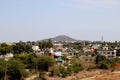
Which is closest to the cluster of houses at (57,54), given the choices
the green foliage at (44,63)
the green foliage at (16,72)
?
the green foliage at (44,63)

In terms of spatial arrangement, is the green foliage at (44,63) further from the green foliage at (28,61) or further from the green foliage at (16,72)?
the green foliage at (16,72)

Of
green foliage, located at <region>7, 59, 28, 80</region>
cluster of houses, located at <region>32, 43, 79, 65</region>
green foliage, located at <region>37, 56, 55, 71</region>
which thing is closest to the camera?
green foliage, located at <region>7, 59, 28, 80</region>

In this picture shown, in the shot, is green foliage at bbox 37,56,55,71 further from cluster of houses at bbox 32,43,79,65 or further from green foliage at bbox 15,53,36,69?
cluster of houses at bbox 32,43,79,65

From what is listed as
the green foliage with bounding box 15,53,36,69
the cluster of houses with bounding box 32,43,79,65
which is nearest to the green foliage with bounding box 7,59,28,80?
the green foliage with bounding box 15,53,36,69

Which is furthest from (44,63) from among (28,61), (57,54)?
(57,54)

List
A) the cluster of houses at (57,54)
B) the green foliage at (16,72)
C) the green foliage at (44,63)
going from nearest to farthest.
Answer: the green foliage at (16,72) → the green foliage at (44,63) → the cluster of houses at (57,54)

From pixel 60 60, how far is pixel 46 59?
25.2 feet

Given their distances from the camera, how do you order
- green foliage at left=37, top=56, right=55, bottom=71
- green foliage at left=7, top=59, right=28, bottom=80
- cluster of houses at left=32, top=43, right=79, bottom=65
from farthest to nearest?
1. cluster of houses at left=32, top=43, right=79, bottom=65
2. green foliage at left=37, top=56, right=55, bottom=71
3. green foliage at left=7, top=59, right=28, bottom=80

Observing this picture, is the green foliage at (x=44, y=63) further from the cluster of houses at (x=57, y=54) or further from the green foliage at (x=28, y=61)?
the cluster of houses at (x=57, y=54)

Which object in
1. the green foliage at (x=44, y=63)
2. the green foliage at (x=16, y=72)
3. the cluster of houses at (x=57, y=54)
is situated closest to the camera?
the green foliage at (x=16, y=72)

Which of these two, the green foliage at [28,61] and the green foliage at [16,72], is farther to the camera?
the green foliage at [28,61]

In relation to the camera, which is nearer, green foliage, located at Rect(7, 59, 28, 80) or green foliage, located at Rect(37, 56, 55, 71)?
green foliage, located at Rect(7, 59, 28, 80)

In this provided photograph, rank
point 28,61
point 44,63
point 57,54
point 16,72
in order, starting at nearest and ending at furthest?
point 16,72 < point 44,63 < point 28,61 < point 57,54

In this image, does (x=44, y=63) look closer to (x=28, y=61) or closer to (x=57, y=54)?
(x=28, y=61)
